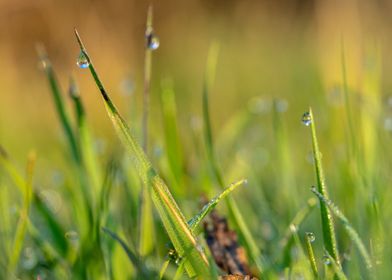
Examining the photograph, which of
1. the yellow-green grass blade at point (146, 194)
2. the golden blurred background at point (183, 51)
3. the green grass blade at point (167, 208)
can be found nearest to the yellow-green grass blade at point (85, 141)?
the yellow-green grass blade at point (146, 194)

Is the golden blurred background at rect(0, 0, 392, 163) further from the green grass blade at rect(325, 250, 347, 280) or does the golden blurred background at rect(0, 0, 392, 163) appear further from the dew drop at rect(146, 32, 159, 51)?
the green grass blade at rect(325, 250, 347, 280)

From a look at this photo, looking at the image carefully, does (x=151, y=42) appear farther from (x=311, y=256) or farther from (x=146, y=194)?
(x=311, y=256)

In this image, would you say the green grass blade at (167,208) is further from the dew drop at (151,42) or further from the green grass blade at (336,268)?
the dew drop at (151,42)

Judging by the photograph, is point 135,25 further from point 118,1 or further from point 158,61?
point 158,61

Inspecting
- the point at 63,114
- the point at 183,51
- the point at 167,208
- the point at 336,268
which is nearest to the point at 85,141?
the point at 63,114

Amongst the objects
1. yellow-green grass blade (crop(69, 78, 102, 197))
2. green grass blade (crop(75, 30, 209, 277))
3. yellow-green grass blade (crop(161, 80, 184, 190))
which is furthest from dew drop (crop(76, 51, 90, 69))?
yellow-green grass blade (crop(161, 80, 184, 190))

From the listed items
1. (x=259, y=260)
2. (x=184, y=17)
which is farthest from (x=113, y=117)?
(x=184, y=17)
